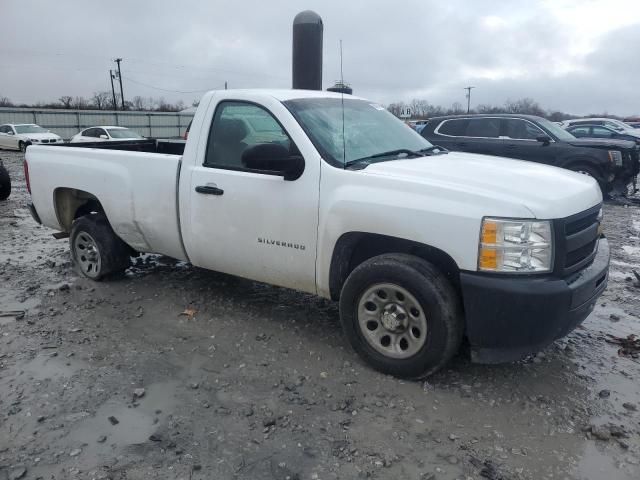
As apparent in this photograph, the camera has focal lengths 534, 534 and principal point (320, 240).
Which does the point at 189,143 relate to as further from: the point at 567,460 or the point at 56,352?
the point at 567,460

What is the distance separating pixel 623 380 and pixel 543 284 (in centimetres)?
119

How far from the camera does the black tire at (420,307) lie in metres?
3.29

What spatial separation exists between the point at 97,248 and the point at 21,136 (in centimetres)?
2337

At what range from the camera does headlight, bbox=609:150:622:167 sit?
11242 mm

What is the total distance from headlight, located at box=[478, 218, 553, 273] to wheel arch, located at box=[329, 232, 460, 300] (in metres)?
0.29

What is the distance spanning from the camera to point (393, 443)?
2932mm

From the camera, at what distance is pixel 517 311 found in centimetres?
307

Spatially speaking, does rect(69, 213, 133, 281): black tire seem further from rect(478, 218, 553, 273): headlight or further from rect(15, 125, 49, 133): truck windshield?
rect(15, 125, 49, 133): truck windshield

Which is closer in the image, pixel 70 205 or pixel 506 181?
pixel 506 181

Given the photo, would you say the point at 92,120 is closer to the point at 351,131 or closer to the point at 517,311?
the point at 351,131

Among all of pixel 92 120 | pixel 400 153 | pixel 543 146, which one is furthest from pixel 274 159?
pixel 92 120

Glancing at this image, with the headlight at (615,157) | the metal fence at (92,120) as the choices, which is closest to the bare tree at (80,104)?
the metal fence at (92,120)

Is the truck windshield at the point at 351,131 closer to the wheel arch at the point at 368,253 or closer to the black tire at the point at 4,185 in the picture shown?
the wheel arch at the point at 368,253

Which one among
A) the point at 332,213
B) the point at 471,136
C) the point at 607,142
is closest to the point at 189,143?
the point at 332,213
